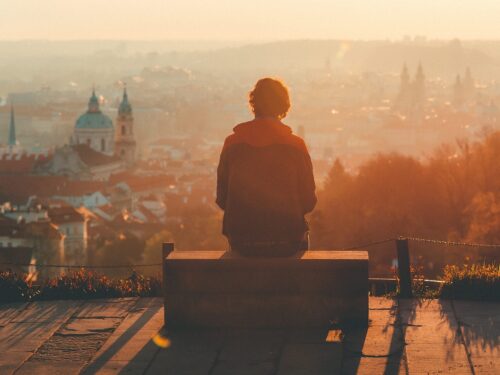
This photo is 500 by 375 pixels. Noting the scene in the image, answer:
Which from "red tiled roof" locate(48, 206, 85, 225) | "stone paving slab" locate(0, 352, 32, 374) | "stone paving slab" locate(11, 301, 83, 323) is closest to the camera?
"stone paving slab" locate(0, 352, 32, 374)

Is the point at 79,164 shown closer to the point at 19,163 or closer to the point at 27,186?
the point at 19,163

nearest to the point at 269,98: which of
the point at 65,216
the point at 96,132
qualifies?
the point at 65,216

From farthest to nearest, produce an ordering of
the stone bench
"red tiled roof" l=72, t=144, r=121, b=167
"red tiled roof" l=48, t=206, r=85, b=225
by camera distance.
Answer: "red tiled roof" l=72, t=144, r=121, b=167 → "red tiled roof" l=48, t=206, r=85, b=225 → the stone bench

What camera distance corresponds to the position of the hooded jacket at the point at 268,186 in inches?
287

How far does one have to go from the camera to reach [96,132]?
110 m

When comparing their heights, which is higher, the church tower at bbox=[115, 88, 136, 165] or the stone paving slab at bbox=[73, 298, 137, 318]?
the stone paving slab at bbox=[73, 298, 137, 318]

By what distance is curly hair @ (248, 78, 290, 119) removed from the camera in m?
7.32

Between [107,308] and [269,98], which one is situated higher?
[269,98]

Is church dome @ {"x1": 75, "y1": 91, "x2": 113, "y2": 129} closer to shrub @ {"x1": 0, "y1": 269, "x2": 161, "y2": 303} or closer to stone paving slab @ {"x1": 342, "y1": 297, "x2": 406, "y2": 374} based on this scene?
shrub @ {"x1": 0, "y1": 269, "x2": 161, "y2": 303}

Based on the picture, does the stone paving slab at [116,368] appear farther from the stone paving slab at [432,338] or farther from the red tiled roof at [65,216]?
the red tiled roof at [65,216]

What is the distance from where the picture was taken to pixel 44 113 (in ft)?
584

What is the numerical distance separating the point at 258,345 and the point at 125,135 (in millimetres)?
98849

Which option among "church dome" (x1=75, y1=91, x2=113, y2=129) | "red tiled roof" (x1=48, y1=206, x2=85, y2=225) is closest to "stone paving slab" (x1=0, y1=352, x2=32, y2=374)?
"red tiled roof" (x1=48, y1=206, x2=85, y2=225)

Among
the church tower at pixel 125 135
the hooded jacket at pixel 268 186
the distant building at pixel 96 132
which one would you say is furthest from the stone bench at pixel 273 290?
the distant building at pixel 96 132
